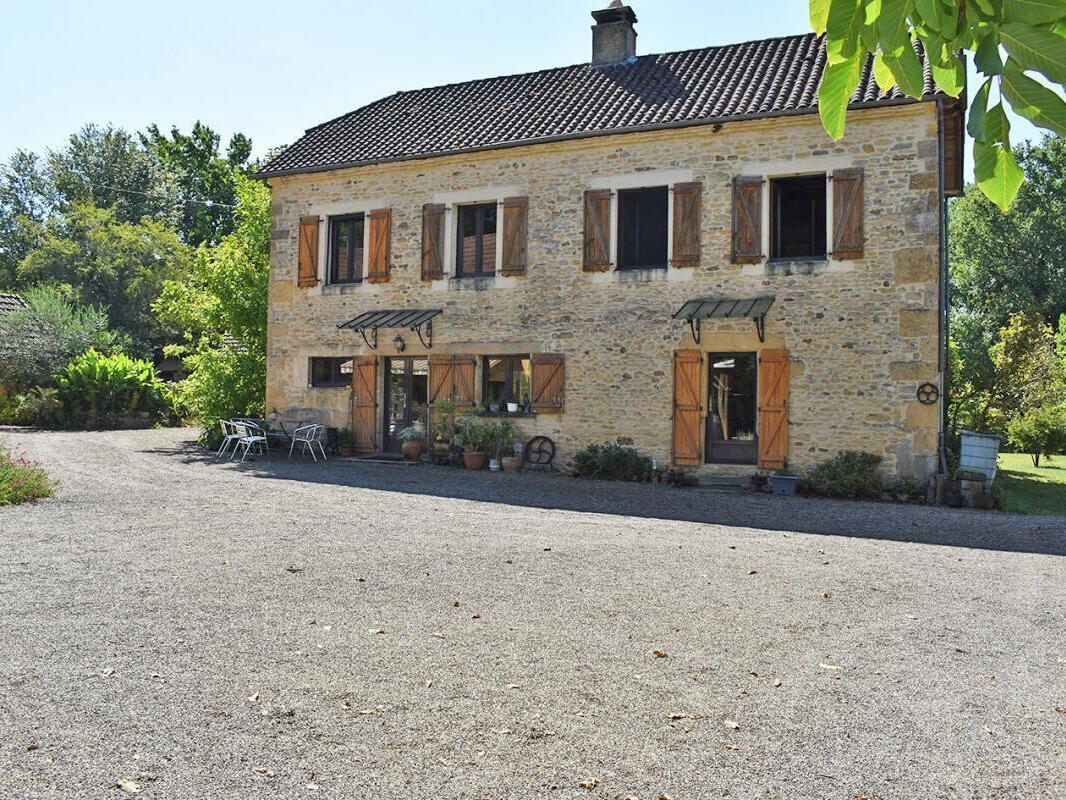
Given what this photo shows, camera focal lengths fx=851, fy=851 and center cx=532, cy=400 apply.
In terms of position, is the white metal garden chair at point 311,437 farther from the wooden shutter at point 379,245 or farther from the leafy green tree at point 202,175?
the leafy green tree at point 202,175

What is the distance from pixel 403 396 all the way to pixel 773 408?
663 cm

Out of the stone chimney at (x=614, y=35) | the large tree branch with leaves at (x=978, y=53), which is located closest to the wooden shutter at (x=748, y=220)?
the stone chimney at (x=614, y=35)

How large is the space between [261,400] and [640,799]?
52.2 feet

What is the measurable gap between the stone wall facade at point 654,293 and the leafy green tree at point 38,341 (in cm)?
1027

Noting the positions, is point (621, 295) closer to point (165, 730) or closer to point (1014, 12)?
point (165, 730)

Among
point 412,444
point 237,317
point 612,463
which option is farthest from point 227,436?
point 612,463

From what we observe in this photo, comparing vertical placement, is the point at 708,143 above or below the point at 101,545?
above

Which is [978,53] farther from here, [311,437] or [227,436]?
[227,436]

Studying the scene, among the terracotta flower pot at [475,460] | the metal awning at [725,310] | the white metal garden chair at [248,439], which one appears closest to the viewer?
the metal awning at [725,310]

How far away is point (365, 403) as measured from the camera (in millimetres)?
15570

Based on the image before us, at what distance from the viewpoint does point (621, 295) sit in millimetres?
13609

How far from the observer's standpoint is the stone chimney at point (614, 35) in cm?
1612

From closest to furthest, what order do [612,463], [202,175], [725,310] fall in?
[725,310]
[612,463]
[202,175]

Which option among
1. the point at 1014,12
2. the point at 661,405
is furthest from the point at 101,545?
the point at 661,405
